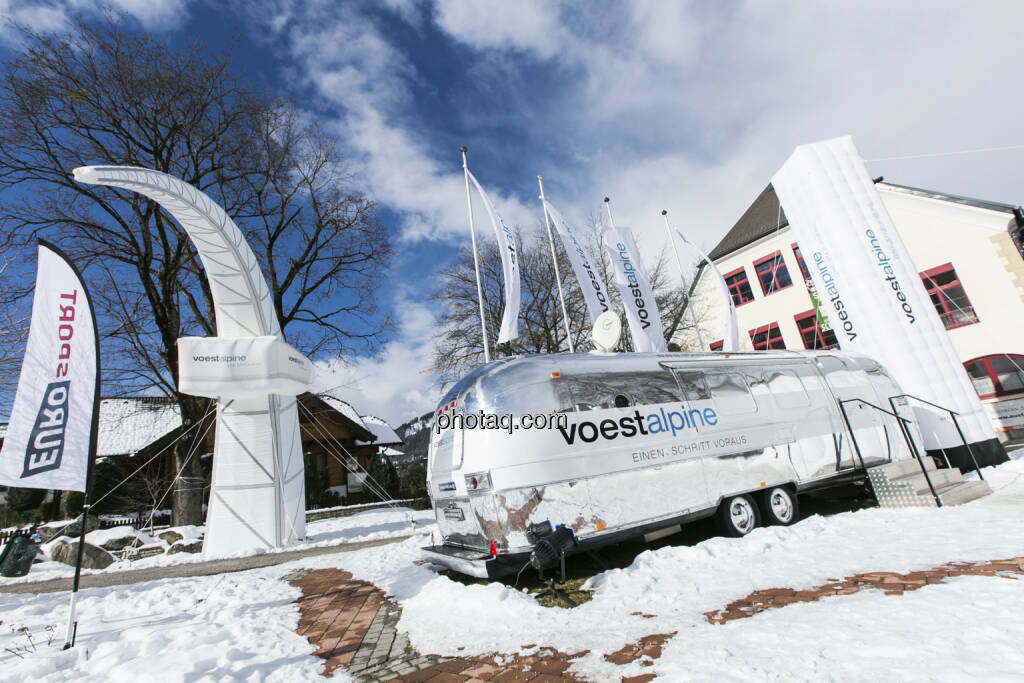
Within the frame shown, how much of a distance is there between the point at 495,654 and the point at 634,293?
11.3 metres

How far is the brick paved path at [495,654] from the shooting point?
3.24 meters

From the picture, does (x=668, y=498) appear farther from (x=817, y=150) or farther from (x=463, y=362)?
(x=463, y=362)

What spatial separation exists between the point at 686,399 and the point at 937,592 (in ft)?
10.4

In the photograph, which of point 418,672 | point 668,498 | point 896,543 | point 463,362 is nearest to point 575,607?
point 418,672

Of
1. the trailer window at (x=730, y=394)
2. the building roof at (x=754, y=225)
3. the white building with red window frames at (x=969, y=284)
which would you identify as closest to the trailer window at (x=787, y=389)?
the trailer window at (x=730, y=394)

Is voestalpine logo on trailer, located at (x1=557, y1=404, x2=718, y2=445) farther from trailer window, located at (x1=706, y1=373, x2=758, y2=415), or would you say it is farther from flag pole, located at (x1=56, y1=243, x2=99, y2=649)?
flag pole, located at (x1=56, y1=243, x2=99, y2=649)

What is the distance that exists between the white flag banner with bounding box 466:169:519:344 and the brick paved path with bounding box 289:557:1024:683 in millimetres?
6548

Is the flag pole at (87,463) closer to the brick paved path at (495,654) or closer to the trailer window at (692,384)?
the brick paved path at (495,654)

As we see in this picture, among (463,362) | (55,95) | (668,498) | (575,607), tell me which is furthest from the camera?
(463,362)

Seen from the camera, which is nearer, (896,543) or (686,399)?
(896,543)

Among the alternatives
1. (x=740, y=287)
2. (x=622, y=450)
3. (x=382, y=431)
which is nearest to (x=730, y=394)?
(x=622, y=450)

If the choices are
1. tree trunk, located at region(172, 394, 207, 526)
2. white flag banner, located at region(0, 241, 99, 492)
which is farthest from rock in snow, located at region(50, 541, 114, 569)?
white flag banner, located at region(0, 241, 99, 492)

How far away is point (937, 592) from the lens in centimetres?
348

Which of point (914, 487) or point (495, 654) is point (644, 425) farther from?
point (914, 487)
